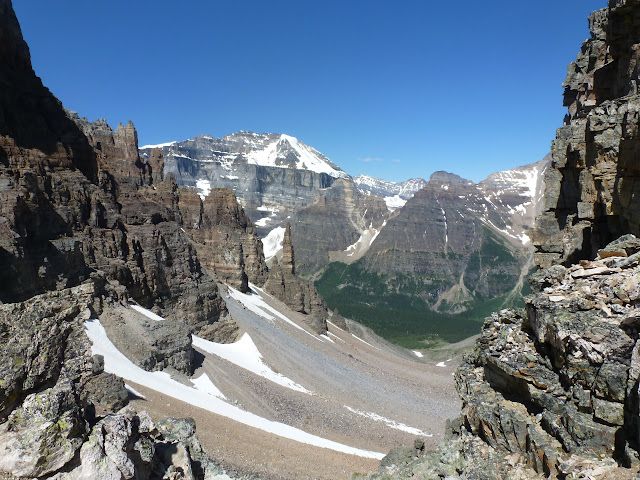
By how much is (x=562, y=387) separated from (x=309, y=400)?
34121 millimetres

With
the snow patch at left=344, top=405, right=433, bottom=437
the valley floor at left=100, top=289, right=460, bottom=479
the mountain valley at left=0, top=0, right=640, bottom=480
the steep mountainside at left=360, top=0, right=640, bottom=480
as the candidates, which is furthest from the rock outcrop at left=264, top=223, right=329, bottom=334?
the steep mountainside at left=360, top=0, right=640, bottom=480

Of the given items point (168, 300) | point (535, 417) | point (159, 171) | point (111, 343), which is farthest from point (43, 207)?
point (159, 171)

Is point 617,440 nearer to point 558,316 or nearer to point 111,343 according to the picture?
point 558,316

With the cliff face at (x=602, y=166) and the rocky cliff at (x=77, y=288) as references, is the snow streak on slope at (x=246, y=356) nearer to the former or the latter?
the rocky cliff at (x=77, y=288)

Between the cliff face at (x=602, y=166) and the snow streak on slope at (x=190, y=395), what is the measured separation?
19.8 meters

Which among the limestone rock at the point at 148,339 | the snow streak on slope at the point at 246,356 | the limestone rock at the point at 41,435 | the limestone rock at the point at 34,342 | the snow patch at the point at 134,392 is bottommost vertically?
the snow streak on slope at the point at 246,356

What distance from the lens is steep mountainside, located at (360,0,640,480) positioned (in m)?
9.79

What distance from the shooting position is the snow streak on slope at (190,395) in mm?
32281

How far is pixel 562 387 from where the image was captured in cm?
1141

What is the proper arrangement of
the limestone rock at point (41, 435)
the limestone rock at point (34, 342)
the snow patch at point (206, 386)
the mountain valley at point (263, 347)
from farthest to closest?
the snow patch at point (206, 386)
the mountain valley at point (263, 347)
the limestone rock at point (34, 342)
the limestone rock at point (41, 435)

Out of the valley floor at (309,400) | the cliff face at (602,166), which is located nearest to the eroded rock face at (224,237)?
the valley floor at (309,400)

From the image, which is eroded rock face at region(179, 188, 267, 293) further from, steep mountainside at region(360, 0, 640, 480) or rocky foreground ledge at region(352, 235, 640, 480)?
rocky foreground ledge at region(352, 235, 640, 480)

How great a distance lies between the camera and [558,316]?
11461mm

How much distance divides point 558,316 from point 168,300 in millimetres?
51185
